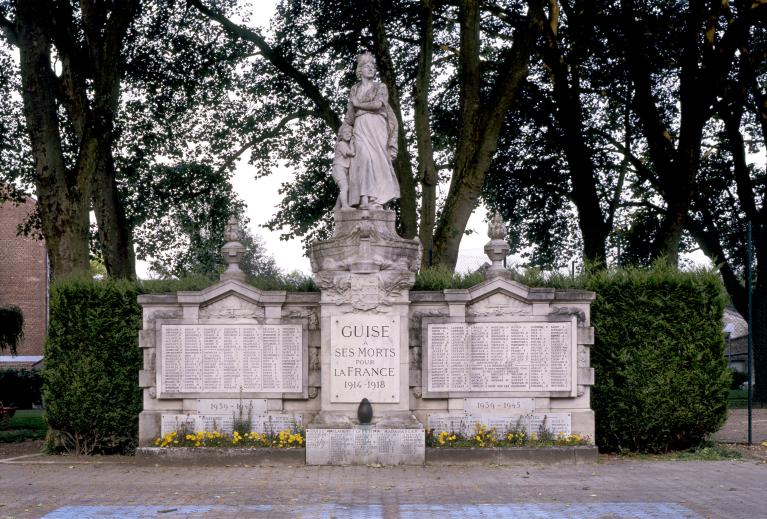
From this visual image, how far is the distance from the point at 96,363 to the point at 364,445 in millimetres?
4509

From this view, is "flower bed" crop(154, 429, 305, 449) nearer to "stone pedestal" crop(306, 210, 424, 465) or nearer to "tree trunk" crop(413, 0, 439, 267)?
"stone pedestal" crop(306, 210, 424, 465)

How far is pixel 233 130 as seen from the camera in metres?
27.5

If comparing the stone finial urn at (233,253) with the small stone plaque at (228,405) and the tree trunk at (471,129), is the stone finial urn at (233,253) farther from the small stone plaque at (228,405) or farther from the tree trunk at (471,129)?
the tree trunk at (471,129)

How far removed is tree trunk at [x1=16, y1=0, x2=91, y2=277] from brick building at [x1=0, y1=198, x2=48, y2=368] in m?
32.6

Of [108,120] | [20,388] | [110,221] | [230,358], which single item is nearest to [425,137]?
[108,120]

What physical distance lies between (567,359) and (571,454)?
139 centimetres

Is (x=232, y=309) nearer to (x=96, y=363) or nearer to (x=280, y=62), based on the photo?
(x=96, y=363)

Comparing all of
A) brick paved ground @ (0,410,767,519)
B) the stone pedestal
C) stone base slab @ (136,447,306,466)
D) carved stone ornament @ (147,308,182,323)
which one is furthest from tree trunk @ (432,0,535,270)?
stone base slab @ (136,447,306,466)

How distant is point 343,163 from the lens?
49.1 ft

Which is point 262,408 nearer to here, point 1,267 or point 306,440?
point 306,440

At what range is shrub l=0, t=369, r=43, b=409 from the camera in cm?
3384

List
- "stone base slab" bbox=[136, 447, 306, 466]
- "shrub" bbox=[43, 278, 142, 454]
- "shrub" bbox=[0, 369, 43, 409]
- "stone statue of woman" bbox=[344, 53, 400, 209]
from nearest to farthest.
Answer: "stone base slab" bbox=[136, 447, 306, 466] → "stone statue of woman" bbox=[344, 53, 400, 209] → "shrub" bbox=[43, 278, 142, 454] → "shrub" bbox=[0, 369, 43, 409]

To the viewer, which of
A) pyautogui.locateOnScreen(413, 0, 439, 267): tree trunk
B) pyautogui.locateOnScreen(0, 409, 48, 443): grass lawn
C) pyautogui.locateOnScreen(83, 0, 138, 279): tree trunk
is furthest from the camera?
pyautogui.locateOnScreen(413, 0, 439, 267): tree trunk

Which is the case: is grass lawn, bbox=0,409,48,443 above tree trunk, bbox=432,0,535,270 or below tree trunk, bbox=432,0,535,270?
below
